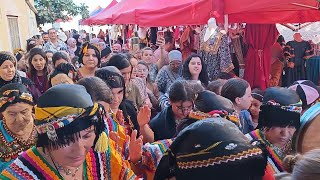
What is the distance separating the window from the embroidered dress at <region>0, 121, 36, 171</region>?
13.8 meters

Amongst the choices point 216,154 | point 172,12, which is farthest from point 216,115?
point 172,12

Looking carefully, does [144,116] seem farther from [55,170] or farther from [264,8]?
[264,8]

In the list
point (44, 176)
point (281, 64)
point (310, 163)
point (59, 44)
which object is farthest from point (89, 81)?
point (59, 44)

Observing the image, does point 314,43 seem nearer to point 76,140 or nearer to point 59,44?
point 59,44

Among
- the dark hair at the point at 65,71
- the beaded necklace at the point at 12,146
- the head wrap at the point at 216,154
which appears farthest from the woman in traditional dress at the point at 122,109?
the head wrap at the point at 216,154

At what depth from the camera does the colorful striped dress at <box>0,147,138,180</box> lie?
1.88 metres

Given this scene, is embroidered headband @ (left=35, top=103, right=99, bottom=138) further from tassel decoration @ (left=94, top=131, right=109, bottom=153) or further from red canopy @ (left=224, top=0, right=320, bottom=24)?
red canopy @ (left=224, top=0, right=320, bottom=24)

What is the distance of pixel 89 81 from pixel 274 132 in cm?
132

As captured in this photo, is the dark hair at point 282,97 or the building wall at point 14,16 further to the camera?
the building wall at point 14,16

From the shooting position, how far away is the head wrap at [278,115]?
8.04ft

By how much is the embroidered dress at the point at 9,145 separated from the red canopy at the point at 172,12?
329 cm

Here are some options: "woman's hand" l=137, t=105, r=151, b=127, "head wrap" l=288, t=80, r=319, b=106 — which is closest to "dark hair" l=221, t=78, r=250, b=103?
"head wrap" l=288, t=80, r=319, b=106

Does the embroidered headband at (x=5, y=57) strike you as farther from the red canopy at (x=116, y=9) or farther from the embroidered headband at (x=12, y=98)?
the red canopy at (x=116, y=9)

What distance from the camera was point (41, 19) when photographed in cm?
2836
